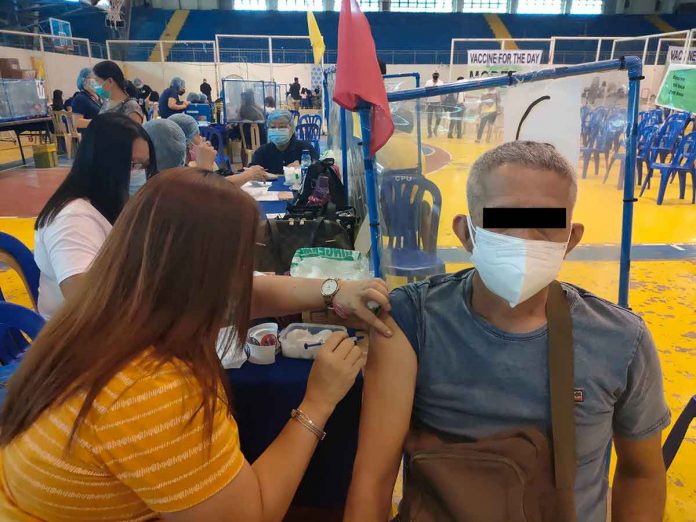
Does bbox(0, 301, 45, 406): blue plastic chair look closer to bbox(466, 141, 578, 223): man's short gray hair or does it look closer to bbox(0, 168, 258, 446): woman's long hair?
bbox(0, 168, 258, 446): woman's long hair

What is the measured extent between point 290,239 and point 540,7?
28.7m

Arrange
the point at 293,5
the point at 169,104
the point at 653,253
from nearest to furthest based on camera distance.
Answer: the point at 653,253 < the point at 169,104 < the point at 293,5

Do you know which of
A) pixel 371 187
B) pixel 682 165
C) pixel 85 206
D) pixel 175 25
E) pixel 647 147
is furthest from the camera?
pixel 175 25

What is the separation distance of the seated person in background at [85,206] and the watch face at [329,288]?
0.84 m

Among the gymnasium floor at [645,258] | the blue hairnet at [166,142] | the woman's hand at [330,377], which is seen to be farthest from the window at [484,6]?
the woman's hand at [330,377]

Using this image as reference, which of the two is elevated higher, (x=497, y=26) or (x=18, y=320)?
(x=497, y=26)

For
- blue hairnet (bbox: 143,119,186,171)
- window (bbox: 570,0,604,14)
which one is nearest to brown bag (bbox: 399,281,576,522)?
blue hairnet (bbox: 143,119,186,171)

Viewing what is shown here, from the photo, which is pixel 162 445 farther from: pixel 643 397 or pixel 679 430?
pixel 679 430

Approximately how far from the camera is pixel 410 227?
2607 mm

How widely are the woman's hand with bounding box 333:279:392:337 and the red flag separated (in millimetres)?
524

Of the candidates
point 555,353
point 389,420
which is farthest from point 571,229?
point 389,420

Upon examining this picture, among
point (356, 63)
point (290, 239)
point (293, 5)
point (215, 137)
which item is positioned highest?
point (293, 5)

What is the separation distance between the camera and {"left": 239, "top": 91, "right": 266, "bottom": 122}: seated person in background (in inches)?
303

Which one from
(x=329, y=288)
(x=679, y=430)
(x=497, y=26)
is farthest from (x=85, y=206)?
(x=497, y=26)
